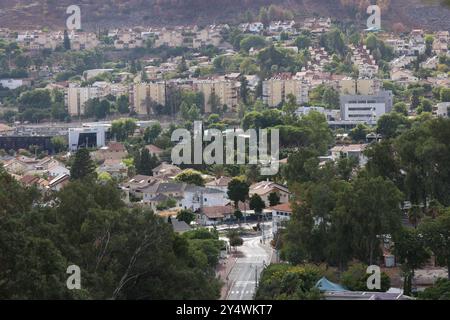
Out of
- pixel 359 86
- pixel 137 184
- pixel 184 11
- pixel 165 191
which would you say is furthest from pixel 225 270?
pixel 184 11

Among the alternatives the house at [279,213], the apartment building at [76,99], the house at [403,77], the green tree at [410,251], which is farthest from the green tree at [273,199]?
the house at [403,77]

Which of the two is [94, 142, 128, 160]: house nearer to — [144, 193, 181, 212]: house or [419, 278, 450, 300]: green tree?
[144, 193, 181, 212]: house

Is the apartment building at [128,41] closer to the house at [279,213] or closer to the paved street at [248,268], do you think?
the house at [279,213]

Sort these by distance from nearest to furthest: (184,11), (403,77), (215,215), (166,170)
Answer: (215,215), (166,170), (403,77), (184,11)

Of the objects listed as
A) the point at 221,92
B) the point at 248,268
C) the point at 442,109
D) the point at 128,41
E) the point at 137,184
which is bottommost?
the point at 128,41

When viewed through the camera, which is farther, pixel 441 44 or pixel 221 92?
pixel 441 44

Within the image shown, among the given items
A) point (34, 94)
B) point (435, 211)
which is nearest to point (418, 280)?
point (435, 211)

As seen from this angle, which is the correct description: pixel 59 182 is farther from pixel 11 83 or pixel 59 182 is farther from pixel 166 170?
pixel 11 83

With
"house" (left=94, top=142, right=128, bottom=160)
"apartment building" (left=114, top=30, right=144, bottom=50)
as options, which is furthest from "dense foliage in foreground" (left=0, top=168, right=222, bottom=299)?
"apartment building" (left=114, top=30, right=144, bottom=50)
